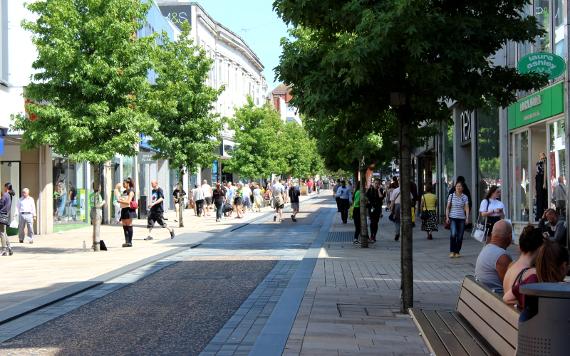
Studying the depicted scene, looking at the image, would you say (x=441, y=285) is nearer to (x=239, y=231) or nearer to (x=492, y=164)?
(x=492, y=164)

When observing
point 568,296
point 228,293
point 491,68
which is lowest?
point 228,293

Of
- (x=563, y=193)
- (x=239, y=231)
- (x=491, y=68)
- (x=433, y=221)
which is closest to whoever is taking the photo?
(x=491, y=68)

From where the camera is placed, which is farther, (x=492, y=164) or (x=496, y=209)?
(x=492, y=164)

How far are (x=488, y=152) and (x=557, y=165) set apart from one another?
7.13 metres

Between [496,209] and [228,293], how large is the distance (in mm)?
7544

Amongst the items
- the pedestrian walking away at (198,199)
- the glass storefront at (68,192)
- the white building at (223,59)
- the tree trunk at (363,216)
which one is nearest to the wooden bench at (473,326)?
the tree trunk at (363,216)

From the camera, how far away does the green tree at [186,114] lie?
115 feet

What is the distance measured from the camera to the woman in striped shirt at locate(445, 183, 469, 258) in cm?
1870

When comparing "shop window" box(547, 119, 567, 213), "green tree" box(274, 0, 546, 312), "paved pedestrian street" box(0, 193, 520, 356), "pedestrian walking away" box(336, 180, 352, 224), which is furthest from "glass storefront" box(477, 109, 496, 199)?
"green tree" box(274, 0, 546, 312)

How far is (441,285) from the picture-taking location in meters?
13.4

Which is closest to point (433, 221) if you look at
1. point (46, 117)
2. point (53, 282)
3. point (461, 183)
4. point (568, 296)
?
point (461, 183)

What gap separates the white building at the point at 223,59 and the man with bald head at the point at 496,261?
51357 mm

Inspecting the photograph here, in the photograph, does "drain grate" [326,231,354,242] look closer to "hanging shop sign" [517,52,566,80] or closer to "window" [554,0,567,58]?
"window" [554,0,567,58]

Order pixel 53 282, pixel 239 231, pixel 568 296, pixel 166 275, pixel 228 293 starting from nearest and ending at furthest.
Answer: pixel 568 296
pixel 228 293
pixel 53 282
pixel 166 275
pixel 239 231
